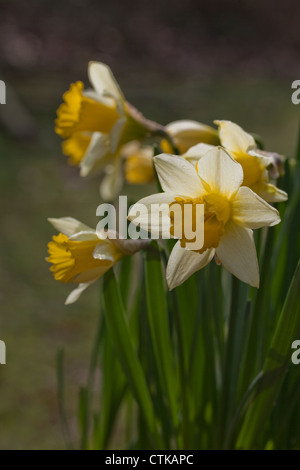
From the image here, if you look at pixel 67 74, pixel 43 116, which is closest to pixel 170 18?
pixel 67 74

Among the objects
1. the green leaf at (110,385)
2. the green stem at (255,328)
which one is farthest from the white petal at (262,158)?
the green leaf at (110,385)

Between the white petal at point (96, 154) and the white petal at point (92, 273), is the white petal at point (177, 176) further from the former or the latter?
the white petal at point (96, 154)

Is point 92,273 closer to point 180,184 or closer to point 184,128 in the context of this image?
point 180,184

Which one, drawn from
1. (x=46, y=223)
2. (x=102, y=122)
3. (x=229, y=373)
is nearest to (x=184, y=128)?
(x=102, y=122)

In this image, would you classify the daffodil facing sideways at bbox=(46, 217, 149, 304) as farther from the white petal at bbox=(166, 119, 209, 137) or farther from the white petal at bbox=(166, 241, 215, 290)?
the white petal at bbox=(166, 119, 209, 137)

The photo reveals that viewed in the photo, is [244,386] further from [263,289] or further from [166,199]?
[166,199]

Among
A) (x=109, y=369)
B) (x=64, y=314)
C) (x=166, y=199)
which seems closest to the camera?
(x=166, y=199)
